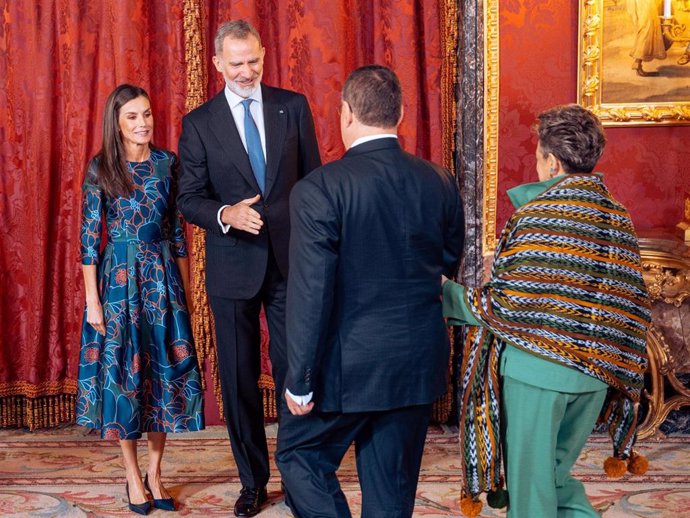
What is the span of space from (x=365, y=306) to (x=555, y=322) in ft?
1.81

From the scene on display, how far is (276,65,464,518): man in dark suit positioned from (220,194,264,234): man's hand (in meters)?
0.75

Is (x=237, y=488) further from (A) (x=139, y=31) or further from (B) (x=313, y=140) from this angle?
(A) (x=139, y=31)

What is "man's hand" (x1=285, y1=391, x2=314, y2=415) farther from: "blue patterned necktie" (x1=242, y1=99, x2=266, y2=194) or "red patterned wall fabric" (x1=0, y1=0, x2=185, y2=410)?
"red patterned wall fabric" (x1=0, y1=0, x2=185, y2=410)

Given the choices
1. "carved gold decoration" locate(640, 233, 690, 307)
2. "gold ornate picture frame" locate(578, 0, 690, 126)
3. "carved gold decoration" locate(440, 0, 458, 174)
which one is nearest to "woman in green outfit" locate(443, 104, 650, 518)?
"carved gold decoration" locate(640, 233, 690, 307)

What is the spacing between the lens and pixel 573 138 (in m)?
2.71

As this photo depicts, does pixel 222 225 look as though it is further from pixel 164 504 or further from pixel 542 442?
pixel 542 442

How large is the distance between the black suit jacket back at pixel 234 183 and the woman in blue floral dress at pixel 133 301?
0.16 m

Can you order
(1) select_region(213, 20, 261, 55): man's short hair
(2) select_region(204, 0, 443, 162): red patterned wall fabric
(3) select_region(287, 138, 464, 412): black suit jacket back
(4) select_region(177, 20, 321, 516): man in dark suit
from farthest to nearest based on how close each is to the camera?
(2) select_region(204, 0, 443, 162): red patterned wall fabric, (4) select_region(177, 20, 321, 516): man in dark suit, (1) select_region(213, 20, 261, 55): man's short hair, (3) select_region(287, 138, 464, 412): black suit jacket back

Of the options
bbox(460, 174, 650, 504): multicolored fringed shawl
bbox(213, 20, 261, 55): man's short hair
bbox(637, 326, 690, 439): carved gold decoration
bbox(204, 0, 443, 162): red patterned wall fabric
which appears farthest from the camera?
bbox(204, 0, 443, 162): red patterned wall fabric

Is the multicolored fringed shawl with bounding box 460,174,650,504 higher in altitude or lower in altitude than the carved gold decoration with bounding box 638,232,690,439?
higher

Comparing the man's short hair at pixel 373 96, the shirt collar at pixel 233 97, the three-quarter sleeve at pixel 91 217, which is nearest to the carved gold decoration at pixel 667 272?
the shirt collar at pixel 233 97

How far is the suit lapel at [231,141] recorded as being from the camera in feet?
12.0

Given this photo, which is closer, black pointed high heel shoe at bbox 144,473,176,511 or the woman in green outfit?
the woman in green outfit

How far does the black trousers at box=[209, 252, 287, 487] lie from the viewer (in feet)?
12.3
